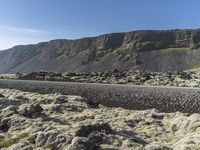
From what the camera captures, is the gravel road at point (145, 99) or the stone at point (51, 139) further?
the gravel road at point (145, 99)

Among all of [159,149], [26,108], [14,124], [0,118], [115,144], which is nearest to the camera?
[159,149]

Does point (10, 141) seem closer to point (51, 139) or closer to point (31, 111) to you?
point (51, 139)

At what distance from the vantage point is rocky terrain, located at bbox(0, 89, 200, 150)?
27547mm

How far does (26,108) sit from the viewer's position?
43812 mm

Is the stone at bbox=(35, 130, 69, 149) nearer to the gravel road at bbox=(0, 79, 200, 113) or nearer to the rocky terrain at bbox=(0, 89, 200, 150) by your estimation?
the rocky terrain at bbox=(0, 89, 200, 150)

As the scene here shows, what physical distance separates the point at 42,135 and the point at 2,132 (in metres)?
7.33

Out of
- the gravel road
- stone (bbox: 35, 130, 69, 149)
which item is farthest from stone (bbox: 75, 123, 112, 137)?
the gravel road

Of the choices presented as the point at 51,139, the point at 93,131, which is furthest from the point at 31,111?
the point at 51,139

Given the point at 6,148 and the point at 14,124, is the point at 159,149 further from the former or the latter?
the point at 14,124

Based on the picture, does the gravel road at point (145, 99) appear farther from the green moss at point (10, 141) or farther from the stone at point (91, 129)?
the green moss at point (10, 141)

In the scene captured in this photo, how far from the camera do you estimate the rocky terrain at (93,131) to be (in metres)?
27.5

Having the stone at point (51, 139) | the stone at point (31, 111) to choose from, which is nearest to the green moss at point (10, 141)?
the stone at point (51, 139)

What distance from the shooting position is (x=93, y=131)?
31.0m

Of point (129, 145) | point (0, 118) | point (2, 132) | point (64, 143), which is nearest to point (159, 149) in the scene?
point (129, 145)
